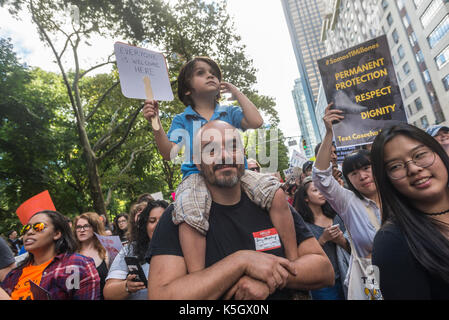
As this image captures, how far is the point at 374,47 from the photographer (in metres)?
4.21

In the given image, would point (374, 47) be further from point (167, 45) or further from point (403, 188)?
point (167, 45)

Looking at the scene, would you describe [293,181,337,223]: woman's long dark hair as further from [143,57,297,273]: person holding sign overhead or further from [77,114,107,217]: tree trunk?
[77,114,107,217]: tree trunk

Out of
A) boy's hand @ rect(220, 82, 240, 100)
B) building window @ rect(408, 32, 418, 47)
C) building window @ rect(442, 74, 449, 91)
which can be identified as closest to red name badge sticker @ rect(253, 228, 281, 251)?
boy's hand @ rect(220, 82, 240, 100)

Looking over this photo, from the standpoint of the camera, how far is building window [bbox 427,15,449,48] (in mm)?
26594

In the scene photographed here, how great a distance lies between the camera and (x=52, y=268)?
280 cm

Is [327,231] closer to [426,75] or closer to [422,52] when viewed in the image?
[422,52]

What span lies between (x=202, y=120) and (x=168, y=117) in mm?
11132

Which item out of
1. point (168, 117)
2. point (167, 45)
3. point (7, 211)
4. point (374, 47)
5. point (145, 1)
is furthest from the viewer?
point (7, 211)

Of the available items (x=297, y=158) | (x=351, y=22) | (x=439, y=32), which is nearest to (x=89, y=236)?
(x=297, y=158)

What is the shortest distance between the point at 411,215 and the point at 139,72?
252 cm

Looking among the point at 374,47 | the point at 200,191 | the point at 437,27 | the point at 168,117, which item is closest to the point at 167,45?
the point at 168,117

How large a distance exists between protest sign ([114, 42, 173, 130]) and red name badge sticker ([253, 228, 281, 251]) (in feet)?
5.41

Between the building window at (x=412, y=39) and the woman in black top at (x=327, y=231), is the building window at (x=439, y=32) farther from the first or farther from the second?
the woman in black top at (x=327, y=231)
